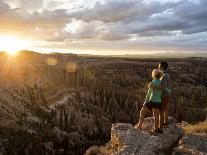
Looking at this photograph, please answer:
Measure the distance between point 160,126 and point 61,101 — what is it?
94059 millimetres

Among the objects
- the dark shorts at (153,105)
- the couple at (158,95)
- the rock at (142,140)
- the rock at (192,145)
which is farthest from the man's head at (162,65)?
the rock at (192,145)

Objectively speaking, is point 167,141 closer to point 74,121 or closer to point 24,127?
point 24,127

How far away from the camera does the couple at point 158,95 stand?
1408 cm

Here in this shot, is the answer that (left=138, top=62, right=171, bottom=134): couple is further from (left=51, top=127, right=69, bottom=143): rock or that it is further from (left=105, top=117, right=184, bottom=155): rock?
(left=51, top=127, right=69, bottom=143): rock

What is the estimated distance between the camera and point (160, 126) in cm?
1496

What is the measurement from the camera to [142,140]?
557 inches

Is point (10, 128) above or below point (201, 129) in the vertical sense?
below

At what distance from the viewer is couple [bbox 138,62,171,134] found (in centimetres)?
1408

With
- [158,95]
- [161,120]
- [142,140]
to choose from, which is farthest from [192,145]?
[158,95]

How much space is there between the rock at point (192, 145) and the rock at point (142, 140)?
307 mm

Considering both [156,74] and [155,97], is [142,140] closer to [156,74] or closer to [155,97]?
[155,97]

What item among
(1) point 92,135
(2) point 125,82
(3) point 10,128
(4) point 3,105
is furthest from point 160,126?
(2) point 125,82

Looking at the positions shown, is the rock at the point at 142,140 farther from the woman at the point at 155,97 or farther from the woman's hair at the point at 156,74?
the woman's hair at the point at 156,74

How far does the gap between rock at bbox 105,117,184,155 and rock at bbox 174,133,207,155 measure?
0.31 metres
